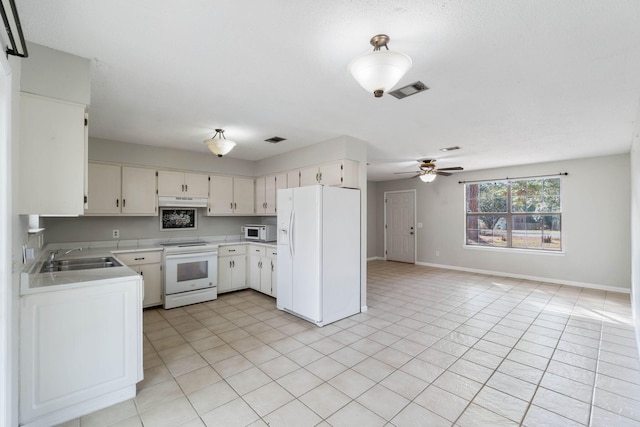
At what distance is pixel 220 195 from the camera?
5254 mm

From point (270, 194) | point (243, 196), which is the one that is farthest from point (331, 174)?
point (243, 196)

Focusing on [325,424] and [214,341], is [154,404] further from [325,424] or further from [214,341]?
[325,424]

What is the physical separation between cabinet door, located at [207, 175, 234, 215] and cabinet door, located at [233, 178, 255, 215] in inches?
3.9

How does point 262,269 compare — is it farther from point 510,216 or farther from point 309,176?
point 510,216

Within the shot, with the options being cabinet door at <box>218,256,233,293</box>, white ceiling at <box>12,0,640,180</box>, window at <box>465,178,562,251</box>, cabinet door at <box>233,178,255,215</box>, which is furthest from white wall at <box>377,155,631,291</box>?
cabinet door at <box>218,256,233,293</box>

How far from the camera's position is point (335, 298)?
12.4 feet

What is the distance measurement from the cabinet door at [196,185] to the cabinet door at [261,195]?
95 centimetres

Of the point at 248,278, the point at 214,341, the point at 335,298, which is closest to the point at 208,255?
the point at 248,278

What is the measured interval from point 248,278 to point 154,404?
10.3ft

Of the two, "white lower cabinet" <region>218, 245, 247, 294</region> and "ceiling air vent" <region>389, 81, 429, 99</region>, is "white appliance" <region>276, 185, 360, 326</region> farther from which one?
"ceiling air vent" <region>389, 81, 429, 99</region>

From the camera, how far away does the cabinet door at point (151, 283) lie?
4191 mm

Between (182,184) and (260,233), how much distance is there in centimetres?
152

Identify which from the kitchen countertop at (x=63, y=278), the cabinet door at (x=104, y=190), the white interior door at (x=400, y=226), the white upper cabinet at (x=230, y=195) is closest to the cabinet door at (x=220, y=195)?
the white upper cabinet at (x=230, y=195)

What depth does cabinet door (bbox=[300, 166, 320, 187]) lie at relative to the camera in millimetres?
4352
